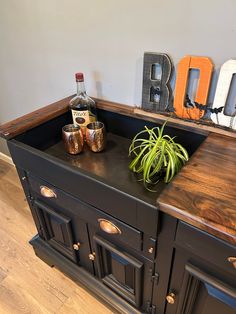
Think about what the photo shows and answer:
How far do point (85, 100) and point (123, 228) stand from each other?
608 millimetres

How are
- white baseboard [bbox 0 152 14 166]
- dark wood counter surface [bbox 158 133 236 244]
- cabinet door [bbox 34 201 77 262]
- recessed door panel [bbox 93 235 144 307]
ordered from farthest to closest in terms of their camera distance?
1. white baseboard [bbox 0 152 14 166]
2. cabinet door [bbox 34 201 77 262]
3. recessed door panel [bbox 93 235 144 307]
4. dark wood counter surface [bbox 158 133 236 244]

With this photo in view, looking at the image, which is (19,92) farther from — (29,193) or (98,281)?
(98,281)

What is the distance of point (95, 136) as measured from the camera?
3.13 feet

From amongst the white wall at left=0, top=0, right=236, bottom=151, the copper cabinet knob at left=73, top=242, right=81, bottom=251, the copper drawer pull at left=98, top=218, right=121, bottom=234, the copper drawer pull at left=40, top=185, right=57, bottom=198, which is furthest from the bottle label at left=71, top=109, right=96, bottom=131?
the copper cabinet knob at left=73, top=242, right=81, bottom=251

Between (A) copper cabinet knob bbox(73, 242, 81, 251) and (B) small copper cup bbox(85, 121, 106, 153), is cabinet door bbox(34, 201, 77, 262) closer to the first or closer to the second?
(A) copper cabinet knob bbox(73, 242, 81, 251)

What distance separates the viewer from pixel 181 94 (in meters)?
0.87

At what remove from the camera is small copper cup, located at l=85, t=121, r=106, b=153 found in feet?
3.11

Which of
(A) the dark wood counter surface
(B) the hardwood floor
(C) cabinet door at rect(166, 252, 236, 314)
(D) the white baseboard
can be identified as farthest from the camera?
(D) the white baseboard

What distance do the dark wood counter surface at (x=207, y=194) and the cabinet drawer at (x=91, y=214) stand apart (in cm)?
20

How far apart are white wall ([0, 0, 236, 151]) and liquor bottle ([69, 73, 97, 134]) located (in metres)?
0.09

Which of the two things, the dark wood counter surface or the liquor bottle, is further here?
the liquor bottle

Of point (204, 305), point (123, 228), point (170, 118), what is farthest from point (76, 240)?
point (170, 118)

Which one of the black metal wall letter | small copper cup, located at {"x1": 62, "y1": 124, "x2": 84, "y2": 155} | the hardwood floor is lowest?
the hardwood floor

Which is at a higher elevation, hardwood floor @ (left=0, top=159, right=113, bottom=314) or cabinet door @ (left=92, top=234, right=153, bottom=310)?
cabinet door @ (left=92, top=234, right=153, bottom=310)
